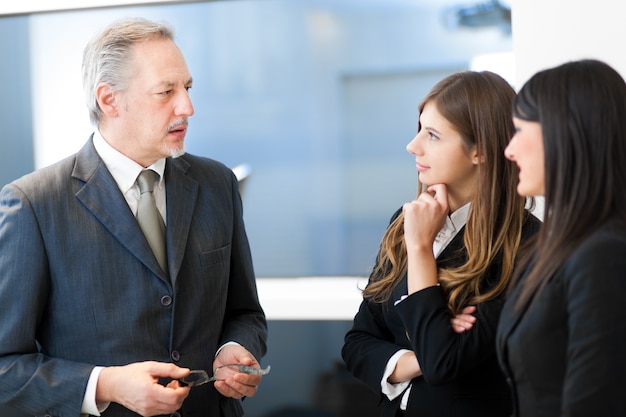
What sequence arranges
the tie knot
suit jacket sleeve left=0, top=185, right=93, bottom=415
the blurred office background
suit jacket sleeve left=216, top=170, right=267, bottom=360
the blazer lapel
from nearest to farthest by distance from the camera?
1. suit jacket sleeve left=0, top=185, right=93, bottom=415
2. the blazer lapel
3. the tie knot
4. suit jacket sleeve left=216, top=170, right=267, bottom=360
5. the blurred office background

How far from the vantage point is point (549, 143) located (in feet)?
4.52

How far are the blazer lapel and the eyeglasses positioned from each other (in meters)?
0.25

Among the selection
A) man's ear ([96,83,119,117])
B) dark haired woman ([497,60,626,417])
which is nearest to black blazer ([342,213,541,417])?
dark haired woman ([497,60,626,417])

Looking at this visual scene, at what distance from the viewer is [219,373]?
6.50ft

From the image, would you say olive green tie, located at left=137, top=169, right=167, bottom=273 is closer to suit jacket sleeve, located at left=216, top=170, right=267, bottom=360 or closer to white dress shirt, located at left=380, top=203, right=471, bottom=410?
suit jacket sleeve, located at left=216, top=170, right=267, bottom=360

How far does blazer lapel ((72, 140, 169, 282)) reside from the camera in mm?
1936

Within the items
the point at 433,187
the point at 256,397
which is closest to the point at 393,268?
the point at 433,187

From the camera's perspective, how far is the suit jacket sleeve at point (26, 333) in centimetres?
183

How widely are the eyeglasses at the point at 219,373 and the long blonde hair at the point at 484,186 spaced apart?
0.51m

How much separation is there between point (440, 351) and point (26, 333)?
0.95 metres

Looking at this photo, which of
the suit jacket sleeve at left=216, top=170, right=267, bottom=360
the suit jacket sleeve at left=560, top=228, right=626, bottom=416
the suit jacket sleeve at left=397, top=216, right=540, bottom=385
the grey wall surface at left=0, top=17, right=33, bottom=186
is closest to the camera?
the suit jacket sleeve at left=560, top=228, right=626, bottom=416

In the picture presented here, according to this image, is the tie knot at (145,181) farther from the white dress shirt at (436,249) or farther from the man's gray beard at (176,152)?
the white dress shirt at (436,249)

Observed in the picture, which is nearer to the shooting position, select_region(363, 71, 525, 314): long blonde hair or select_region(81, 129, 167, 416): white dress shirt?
select_region(363, 71, 525, 314): long blonde hair

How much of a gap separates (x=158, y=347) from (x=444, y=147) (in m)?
0.85
